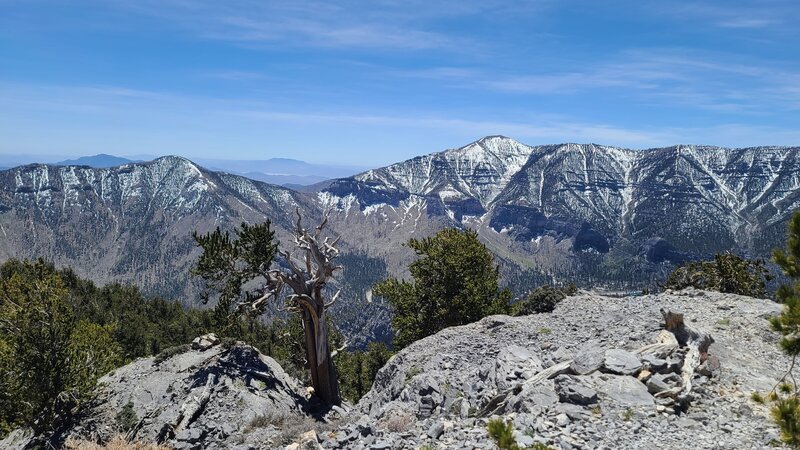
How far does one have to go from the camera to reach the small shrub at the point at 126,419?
2467cm

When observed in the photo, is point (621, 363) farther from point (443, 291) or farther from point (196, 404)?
point (443, 291)

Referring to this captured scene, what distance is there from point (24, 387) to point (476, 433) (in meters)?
25.6

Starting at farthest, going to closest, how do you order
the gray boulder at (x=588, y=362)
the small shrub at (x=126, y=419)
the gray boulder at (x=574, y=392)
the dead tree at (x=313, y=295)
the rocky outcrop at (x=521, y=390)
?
the dead tree at (x=313, y=295)
the small shrub at (x=126, y=419)
the gray boulder at (x=588, y=362)
the gray boulder at (x=574, y=392)
the rocky outcrop at (x=521, y=390)

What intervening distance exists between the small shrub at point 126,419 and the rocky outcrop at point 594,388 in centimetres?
1172

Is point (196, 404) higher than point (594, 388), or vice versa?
point (594, 388)

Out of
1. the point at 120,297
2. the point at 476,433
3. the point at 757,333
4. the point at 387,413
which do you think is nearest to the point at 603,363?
the point at 476,433

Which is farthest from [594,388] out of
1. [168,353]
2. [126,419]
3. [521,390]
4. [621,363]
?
[168,353]

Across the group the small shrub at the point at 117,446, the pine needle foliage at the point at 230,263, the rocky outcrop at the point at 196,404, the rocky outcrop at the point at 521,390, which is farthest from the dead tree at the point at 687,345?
the pine needle foliage at the point at 230,263

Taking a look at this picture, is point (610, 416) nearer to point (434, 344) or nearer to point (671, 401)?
point (671, 401)

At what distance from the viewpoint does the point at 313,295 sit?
29391mm

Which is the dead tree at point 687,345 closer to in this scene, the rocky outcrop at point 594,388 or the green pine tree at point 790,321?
the rocky outcrop at point 594,388

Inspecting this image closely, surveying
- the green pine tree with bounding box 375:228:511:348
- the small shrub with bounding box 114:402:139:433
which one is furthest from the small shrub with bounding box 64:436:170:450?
the green pine tree with bounding box 375:228:511:348

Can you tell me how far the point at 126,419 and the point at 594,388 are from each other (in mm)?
22743

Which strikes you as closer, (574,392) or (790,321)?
(790,321)
